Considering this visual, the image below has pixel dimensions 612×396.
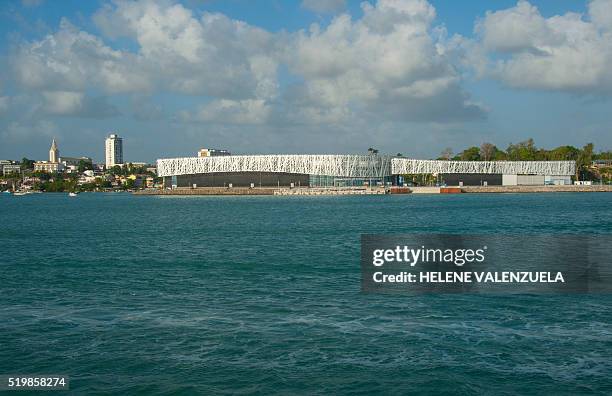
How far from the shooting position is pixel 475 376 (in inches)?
382

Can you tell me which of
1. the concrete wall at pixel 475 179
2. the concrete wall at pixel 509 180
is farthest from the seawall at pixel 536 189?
the concrete wall at pixel 475 179

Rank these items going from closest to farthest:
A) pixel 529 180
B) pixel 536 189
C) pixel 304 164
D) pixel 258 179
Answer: pixel 536 189 < pixel 304 164 < pixel 258 179 < pixel 529 180

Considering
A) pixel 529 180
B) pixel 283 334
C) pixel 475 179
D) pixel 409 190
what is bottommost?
pixel 283 334

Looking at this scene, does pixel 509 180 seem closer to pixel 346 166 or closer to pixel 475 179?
pixel 475 179

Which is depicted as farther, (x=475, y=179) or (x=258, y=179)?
(x=475, y=179)

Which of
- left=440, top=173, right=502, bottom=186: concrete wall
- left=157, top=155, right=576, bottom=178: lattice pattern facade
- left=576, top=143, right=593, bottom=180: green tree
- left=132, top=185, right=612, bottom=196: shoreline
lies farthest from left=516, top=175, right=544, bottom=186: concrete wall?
left=576, top=143, right=593, bottom=180: green tree

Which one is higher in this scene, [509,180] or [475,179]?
[475,179]

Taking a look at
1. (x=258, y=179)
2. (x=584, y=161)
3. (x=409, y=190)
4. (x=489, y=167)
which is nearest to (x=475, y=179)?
(x=489, y=167)

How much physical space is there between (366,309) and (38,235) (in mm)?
27657

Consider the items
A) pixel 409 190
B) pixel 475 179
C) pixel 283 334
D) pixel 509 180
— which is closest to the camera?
pixel 283 334

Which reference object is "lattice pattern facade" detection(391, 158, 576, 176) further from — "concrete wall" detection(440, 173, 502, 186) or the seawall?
the seawall

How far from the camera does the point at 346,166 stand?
381 ft

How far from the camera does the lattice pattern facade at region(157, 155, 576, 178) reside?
115m

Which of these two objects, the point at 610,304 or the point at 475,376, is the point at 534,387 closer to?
the point at 475,376
